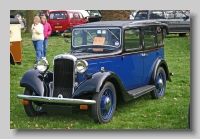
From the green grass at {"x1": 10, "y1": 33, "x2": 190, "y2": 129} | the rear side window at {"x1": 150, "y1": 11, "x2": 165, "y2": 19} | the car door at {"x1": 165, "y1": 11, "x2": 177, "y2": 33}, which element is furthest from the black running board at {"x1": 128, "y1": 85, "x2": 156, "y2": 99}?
the rear side window at {"x1": 150, "y1": 11, "x2": 165, "y2": 19}

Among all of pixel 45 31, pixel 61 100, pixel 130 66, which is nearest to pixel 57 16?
pixel 45 31

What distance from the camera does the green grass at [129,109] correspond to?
7.03 metres

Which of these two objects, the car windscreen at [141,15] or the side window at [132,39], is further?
the car windscreen at [141,15]

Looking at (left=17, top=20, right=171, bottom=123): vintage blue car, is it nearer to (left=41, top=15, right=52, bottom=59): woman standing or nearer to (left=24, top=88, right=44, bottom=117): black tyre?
(left=24, top=88, right=44, bottom=117): black tyre

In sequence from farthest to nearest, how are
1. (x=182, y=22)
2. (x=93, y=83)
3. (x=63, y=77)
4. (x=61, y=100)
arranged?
(x=182, y=22) → (x=63, y=77) → (x=93, y=83) → (x=61, y=100)

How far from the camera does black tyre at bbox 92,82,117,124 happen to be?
682 cm

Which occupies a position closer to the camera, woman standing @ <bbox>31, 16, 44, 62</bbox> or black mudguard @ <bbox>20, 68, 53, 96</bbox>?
black mudguard @ <bbox>20, 68, 53, 96</bbox>

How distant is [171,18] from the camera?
28.2 ft

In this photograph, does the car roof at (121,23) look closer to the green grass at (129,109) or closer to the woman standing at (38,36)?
the green grass at (129,109)

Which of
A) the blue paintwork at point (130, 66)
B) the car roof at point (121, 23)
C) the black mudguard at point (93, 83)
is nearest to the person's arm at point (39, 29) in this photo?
the car roof at point (121, 23)

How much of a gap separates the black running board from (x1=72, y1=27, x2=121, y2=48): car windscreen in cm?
89

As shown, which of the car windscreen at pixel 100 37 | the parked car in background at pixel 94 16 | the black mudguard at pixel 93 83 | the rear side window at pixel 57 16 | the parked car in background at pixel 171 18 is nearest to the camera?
the black mudguard at pixel 93 83

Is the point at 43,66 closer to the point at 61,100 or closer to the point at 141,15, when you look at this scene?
the point at 61,100

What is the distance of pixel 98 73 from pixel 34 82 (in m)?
1.07
